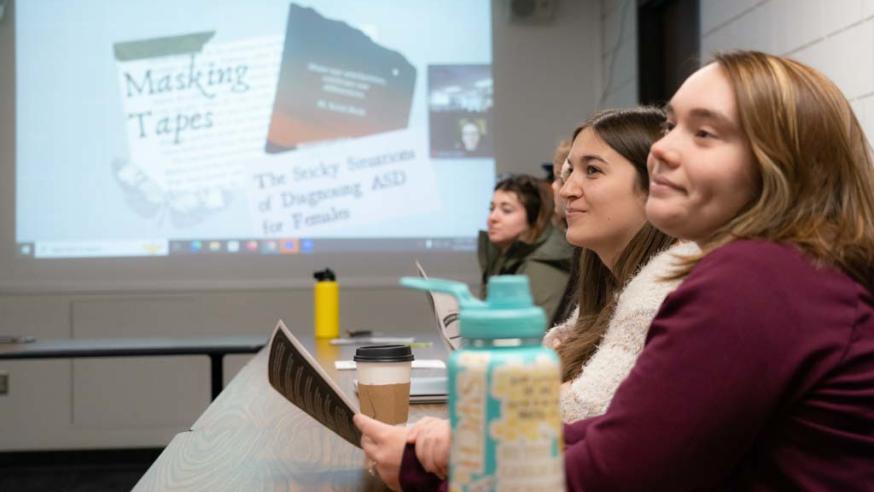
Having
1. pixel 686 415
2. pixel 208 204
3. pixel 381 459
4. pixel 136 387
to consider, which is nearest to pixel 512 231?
pixel 208 204

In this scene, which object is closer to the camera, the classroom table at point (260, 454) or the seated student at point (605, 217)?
the classroom table at point (260, 454)

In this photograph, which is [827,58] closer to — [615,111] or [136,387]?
[615,111]

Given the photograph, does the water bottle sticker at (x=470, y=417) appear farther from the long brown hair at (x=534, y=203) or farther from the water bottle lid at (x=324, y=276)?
the long brown hair at (x=534, y=203)

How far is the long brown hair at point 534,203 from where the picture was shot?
3.41 meters

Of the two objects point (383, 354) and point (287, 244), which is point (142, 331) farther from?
point (383, 354)

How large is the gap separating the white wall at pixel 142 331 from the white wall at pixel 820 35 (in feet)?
5.12

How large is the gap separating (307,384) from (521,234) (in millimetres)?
2420

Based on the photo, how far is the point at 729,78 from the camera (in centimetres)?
82

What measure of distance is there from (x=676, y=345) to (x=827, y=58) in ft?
7.33

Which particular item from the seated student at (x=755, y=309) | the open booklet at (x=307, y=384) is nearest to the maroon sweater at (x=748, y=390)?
the seated student at (x=755, y=309)

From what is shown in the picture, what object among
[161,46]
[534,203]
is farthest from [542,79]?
[161,46]

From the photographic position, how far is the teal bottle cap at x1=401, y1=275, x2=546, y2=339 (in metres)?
0.57

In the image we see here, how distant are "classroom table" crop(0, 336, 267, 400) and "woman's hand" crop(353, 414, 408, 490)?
2.35m

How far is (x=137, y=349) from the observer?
10.4ft
